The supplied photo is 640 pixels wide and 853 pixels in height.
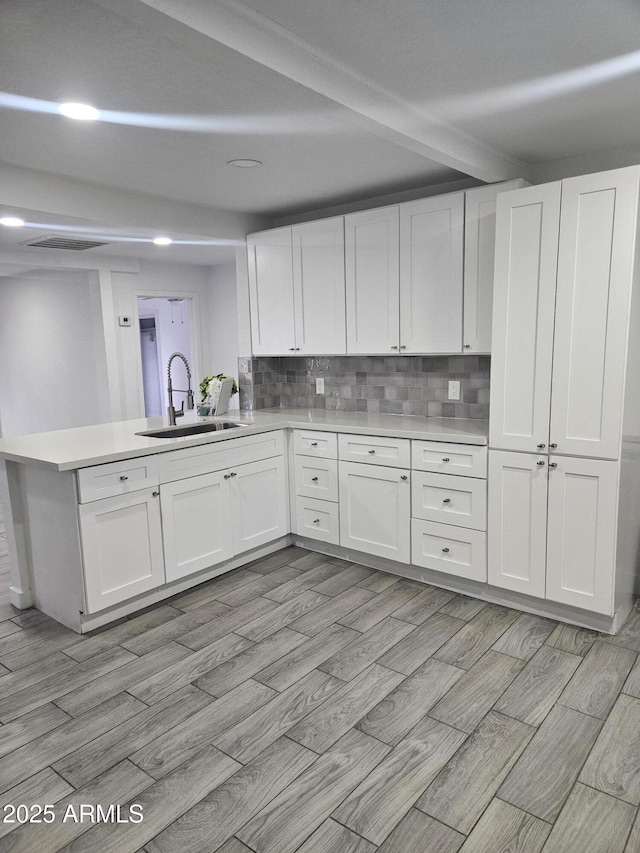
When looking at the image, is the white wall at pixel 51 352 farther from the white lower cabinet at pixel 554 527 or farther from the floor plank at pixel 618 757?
the floor plank at pixel 618 757

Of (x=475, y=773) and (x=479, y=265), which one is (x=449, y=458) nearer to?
(x=479, y=265)

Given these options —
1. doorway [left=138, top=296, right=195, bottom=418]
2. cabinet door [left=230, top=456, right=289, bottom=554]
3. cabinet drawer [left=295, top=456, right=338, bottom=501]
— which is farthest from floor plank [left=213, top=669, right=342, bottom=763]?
doorway [left=138, top=296, right=195, bottom=418]

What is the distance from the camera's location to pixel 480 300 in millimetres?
3250

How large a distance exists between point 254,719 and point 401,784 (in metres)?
0.62

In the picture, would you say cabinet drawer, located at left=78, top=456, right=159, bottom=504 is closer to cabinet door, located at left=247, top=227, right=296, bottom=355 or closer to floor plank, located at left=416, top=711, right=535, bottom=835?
cabinet door, located at left=247, top=227, right=296, bottom=355

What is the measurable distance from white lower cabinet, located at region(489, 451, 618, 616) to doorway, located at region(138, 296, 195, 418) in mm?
4415

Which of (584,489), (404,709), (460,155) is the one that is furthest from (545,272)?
(404,709)

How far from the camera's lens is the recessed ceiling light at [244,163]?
3031 millimetres

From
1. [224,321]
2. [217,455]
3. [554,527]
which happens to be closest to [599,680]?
[554,527]

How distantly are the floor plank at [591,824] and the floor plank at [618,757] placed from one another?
1.9 inches

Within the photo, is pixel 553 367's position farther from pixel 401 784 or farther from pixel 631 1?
pixel 401 784

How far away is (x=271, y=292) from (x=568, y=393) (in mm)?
2315

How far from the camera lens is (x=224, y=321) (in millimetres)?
6426

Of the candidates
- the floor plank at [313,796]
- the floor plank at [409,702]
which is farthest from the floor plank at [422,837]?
the floor plank at [409,702]
